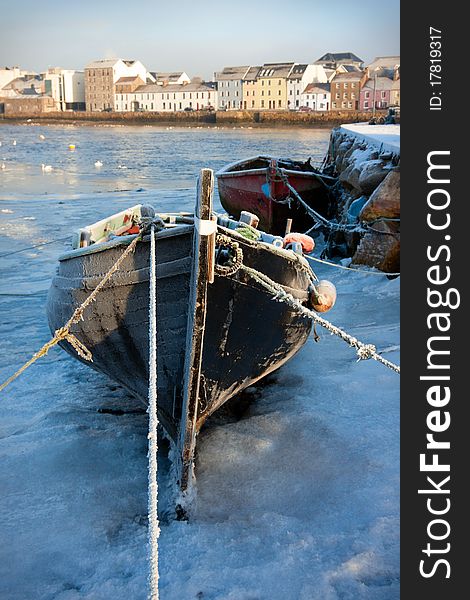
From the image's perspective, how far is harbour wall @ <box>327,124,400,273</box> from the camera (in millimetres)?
9516

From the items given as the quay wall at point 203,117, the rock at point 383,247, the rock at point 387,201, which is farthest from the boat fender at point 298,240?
the quay wall at point 203,117

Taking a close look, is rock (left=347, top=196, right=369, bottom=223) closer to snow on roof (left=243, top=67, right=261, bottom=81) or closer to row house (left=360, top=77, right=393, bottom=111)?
row house (left=360, top=77, right=393, bottom=111)

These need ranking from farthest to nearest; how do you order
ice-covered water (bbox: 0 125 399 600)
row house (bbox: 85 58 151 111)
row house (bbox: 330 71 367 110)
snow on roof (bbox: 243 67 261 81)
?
row house (bbox: 85 58 151 111) < snow on roof (bbox: 243 67 261 81) < row house (bbox: 330 71 367 110) < ice-covered water (bbox: 0 125 399 600)

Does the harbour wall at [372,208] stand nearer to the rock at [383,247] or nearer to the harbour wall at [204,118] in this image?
the rock at [383,247]

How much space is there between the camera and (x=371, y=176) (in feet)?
35.9

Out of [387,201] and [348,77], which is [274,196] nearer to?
[387,201]

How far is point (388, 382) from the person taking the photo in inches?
241

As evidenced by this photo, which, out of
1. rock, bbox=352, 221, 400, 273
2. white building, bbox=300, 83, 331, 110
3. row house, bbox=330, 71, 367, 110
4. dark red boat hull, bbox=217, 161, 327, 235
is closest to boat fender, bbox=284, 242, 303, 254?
rock, bbox=352, 221, 400, 273


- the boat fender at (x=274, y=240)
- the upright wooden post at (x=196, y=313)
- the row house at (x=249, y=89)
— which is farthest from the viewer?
the row house at (x=249, y=89)

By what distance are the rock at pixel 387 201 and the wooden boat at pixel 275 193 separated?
434 centimetres

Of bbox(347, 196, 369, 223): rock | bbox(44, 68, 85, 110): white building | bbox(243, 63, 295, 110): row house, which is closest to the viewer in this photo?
bbox(347, 196, 369, 223): rock

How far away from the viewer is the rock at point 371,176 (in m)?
10.8

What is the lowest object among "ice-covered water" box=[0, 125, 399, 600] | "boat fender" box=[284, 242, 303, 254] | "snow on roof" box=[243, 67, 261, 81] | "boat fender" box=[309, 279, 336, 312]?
"ice-covered water" box=[0, 125, 399, 600]

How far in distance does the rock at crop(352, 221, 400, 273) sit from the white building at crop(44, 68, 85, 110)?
392 ft
